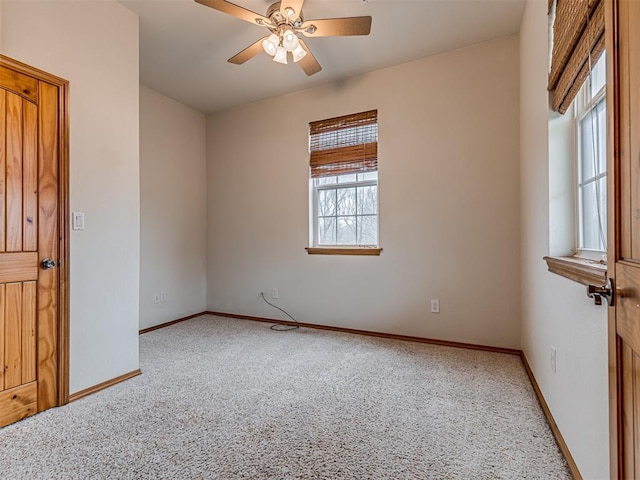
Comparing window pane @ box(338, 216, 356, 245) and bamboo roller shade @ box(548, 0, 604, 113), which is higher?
bamboo roller shade @ box(548, 0, 604, 113)

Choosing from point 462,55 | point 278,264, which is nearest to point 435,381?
point 278,264

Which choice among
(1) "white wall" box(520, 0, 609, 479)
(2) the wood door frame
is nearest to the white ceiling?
(1) "white wall" box(520, 0, 609, 479)

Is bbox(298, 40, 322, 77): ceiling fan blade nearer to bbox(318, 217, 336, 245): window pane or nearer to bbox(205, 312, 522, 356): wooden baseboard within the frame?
bbox(318, 217, 336, 245): window pane

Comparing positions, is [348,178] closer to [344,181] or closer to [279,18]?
[344,181]

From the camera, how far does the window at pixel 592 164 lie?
1325mm

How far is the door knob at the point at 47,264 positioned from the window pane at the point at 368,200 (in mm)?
2596

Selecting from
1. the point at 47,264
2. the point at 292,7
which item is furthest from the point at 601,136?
the point at 47,264

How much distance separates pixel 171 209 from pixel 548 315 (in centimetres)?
378

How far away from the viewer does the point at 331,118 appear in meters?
3.54

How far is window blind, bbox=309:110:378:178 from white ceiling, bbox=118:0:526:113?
47 cm

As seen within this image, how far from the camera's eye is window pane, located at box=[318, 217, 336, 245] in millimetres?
3662

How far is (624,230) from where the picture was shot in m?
0.71

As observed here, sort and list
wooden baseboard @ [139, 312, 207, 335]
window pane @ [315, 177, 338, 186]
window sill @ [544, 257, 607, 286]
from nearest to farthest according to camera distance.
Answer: window sill @ [544, 257, 607, 286]
wooden baseboard @ [139, 312, 207, 335]
window pane @ [315, 177, 338, 186]

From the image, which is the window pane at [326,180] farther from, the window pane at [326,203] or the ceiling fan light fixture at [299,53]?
the ceiling fan light fixture at [299,53]
